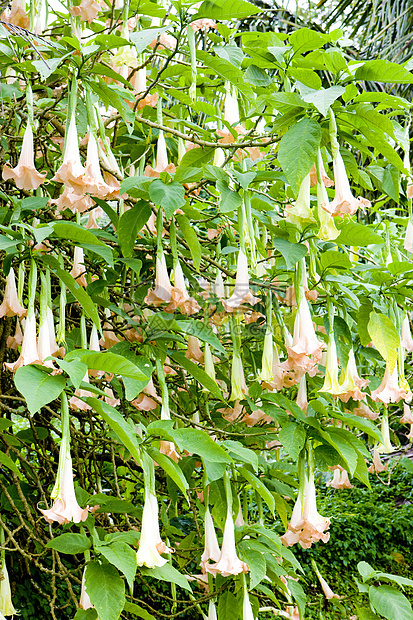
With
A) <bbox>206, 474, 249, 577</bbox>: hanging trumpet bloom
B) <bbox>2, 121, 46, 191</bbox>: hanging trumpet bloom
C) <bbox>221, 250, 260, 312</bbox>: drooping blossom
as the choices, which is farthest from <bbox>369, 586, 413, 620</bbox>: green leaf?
<bbox>2, 121, 46, 191</bbox>: hanging trumpet bloom

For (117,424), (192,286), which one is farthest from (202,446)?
(192,286)

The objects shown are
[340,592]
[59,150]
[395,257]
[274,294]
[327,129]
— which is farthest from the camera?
[340,592]

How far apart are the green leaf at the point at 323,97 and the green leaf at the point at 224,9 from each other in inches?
13.4

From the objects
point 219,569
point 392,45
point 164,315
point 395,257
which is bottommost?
point 219,569

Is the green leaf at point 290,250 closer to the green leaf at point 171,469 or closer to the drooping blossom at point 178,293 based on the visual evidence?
the drooping blossom at point 178,293

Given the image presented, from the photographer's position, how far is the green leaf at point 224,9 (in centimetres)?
123

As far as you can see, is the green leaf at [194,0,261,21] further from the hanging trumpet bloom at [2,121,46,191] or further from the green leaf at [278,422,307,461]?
the green leaf at [278,422,307,461]

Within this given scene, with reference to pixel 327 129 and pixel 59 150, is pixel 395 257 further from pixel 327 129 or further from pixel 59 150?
pixel 59 150

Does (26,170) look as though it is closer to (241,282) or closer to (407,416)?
(241,282)

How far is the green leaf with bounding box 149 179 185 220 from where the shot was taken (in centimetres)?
116

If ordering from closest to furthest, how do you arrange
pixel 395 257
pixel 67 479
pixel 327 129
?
pixel 67 479, pixel 327 129, pixel 395 257

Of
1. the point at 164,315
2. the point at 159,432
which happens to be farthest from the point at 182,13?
the point at 159,432

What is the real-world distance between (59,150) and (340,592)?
11.7 ft

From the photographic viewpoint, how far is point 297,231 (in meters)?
1.48
